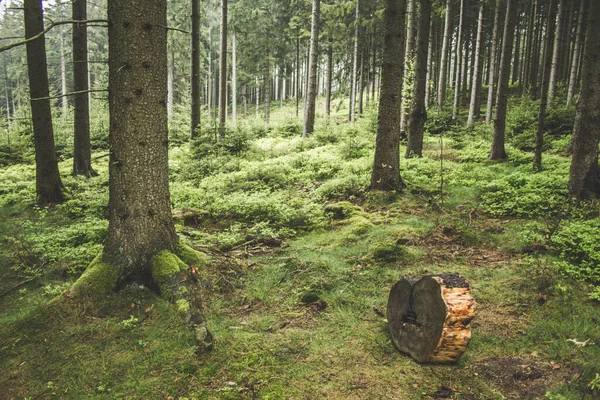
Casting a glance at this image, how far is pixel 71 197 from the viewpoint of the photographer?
10414 mm

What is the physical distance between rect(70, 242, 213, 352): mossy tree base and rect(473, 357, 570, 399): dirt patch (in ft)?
10.7

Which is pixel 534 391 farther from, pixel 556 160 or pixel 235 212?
pixel 556 160

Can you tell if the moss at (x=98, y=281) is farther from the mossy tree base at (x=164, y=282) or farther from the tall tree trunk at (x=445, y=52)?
the tall tree trunk at (x=445, y=52)

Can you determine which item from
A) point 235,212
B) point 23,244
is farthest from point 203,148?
point 23,244

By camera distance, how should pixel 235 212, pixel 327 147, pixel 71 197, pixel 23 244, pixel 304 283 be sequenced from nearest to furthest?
pixel 304 283 → pixel 23 244 → pixel 235 212 → pixel 71 197 → pixel 327 147

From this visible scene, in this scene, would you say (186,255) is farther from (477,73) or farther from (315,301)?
(477,73)

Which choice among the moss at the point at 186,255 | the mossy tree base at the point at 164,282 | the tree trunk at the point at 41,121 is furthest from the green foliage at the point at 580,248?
the tree trunk at the point at 41,121

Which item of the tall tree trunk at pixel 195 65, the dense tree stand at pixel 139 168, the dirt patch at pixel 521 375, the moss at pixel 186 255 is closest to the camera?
the dirt patch at pixel 521 375

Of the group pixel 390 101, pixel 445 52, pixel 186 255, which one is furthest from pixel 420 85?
pixel 186 255

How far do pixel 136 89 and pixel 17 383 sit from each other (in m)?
3.52

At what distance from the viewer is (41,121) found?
32.6 feet

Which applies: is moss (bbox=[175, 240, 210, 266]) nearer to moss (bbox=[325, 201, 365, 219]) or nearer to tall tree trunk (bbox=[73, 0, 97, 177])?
moss (bbox=[325, 201, 365, 219])

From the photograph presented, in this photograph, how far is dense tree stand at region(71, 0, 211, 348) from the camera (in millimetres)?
4555

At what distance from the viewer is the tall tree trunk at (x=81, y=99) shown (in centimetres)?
1188
